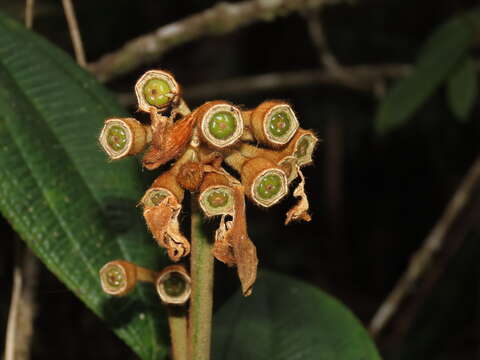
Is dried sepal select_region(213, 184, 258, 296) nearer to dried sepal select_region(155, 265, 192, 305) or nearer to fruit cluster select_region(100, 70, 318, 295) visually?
fruit cluster select_region(100, 70, 318, 295)

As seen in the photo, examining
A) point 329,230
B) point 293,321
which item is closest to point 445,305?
point 329,230

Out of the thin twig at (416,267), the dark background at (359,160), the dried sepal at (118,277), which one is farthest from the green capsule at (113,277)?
A: the dark background at (359,160)

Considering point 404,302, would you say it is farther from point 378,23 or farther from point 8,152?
point 8,152

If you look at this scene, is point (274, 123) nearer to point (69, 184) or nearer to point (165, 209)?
point (165, 209)

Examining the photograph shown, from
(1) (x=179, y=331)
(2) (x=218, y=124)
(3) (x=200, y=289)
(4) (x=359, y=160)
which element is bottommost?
(4) (x=359, y=160)

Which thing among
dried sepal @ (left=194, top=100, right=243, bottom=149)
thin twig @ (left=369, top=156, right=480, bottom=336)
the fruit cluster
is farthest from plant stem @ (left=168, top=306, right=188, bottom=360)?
thin twig @ (left=369, top=156, right=480, bottom=336)

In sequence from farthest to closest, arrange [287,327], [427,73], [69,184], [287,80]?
[287,80]
[427,73]
[287,327]
[69,184]

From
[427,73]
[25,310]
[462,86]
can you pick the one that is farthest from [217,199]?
[462,86]

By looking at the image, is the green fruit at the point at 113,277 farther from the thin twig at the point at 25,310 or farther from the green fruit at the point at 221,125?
the thin twig at the point at 25,310
